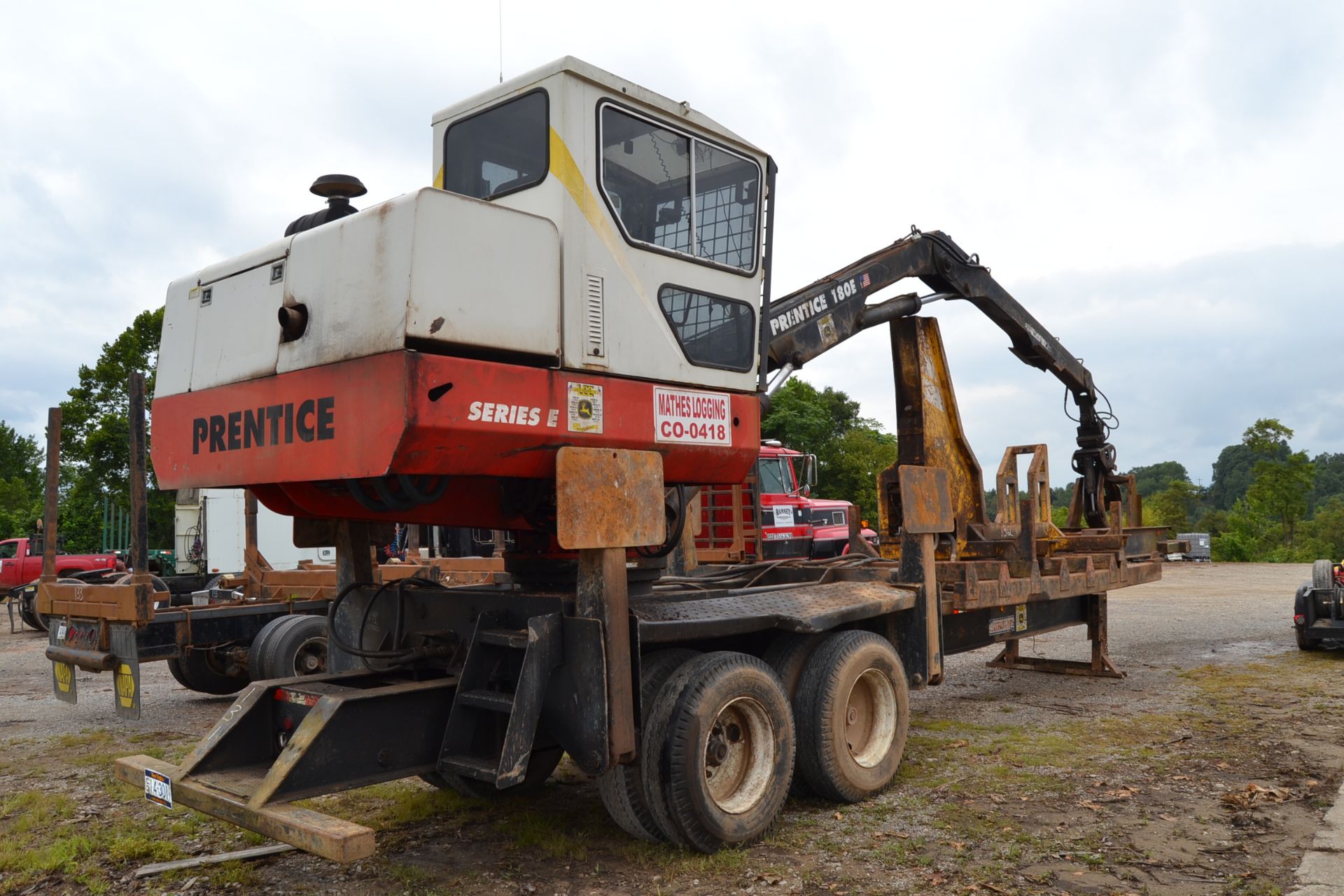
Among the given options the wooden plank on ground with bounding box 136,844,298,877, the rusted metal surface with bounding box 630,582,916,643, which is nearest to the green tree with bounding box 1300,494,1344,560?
the rusted metal surface with bounding box 630,582,916,643

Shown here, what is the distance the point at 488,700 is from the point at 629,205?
2.42 m

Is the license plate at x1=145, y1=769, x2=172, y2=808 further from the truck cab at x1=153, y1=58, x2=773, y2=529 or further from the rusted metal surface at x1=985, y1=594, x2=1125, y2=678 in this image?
the rusted metal surface at x1=985, y1=594, x2=1125, y2=678

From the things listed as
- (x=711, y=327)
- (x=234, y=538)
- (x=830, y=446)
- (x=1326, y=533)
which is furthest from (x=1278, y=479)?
(x=711, y=327)

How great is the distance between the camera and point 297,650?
882cm

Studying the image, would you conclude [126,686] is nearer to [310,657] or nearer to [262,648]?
[262,648]

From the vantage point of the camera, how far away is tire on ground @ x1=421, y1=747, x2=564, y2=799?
5.87m

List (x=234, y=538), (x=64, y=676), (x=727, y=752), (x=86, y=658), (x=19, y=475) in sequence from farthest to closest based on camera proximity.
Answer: (x=19, y=475), (x=234, y=538), (x=64, y=676), (x=86, y=658), (x=727, y=752)

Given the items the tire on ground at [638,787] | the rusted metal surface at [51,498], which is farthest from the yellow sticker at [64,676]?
the tire on ground at [638,787]

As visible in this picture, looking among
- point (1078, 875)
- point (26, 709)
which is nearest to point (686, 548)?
point (1078, 875)

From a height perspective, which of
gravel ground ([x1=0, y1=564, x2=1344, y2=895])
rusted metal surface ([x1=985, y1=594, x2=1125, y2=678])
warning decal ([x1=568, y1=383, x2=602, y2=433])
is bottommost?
gravel ground ([x1=0, y1=564, x2=1344, y2=895])

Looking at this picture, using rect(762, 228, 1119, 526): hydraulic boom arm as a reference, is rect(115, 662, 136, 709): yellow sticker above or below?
below

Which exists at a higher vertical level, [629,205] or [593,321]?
[629,205]

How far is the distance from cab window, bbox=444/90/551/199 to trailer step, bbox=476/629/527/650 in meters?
2.10

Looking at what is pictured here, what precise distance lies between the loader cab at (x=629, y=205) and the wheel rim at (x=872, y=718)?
199cm
